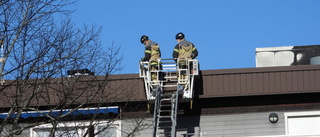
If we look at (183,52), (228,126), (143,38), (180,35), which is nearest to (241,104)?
(228,126)

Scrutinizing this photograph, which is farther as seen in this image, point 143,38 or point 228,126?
point 228,126

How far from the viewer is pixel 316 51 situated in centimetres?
2469

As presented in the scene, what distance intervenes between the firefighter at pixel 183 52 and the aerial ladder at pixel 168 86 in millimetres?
95

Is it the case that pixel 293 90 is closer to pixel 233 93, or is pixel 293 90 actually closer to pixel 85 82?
pixel 233 93

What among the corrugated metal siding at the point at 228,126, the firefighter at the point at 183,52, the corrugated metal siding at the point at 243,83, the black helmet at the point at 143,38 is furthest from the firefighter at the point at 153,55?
the corrugated metal siding at the point at 228,126

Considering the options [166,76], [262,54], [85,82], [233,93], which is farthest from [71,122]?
[262,54]

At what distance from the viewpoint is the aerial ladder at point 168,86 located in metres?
17.5

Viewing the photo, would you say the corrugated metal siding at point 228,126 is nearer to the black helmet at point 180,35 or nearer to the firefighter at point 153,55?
the firefighter at point 153,55

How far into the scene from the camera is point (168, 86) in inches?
715

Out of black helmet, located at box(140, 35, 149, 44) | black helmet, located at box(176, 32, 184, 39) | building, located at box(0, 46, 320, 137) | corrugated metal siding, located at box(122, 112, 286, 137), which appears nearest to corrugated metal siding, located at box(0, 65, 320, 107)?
building, located at box(0, 46, 320, 137)

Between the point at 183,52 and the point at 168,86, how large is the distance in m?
0.97

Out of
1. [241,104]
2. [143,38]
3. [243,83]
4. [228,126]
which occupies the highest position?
[143,38]

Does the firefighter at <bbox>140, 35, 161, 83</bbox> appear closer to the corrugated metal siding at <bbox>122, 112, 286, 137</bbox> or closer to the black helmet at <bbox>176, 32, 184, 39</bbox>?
the black helmet at <bbox>176, 32, 184, 39</bbox>

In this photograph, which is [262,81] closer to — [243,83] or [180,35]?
[243,83]
